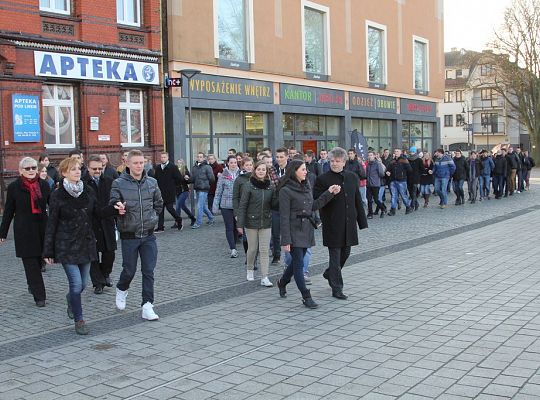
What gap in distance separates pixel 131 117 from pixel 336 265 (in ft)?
46.4

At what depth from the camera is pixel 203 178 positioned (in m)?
16.3

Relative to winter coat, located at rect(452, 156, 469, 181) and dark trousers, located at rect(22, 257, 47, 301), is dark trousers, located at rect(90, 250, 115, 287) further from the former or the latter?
winter coat, located at rect(452, 156, 469, 181)

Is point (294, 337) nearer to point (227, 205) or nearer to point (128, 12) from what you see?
point (227, 205)

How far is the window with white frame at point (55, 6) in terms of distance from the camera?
717 inches

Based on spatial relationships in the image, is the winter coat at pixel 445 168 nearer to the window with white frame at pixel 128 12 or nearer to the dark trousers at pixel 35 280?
the window with white frame at pixel 128 12

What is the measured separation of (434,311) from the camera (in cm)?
740

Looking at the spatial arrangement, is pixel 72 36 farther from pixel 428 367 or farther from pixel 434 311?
pixel 428 367

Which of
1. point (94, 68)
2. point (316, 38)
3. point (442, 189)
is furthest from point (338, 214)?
point (316, 38)

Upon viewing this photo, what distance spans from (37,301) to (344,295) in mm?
3716

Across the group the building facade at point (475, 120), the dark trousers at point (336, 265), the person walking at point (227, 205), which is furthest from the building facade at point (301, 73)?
the building facade at point (475, 120)

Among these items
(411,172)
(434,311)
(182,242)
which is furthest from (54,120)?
(434,311)

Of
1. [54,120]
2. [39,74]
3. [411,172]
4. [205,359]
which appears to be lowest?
[205,359]

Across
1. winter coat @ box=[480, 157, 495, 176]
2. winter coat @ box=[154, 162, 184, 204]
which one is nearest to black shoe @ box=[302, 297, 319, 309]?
winter coat @ box=[154, 162, 184, 204]

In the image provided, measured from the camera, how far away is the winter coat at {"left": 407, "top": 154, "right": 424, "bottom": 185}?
19.7 meters
